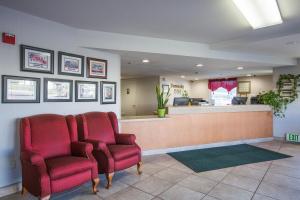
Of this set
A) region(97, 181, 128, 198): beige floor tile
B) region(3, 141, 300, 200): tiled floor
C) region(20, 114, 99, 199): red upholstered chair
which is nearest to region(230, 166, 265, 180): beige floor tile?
region(3, 141, 300, 200): tiled floor

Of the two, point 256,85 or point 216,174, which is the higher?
point 256,85

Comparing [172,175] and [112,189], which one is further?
[172,175]

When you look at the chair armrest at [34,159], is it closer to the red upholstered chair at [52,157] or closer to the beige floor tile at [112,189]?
the red upholstered chair at [52,157]

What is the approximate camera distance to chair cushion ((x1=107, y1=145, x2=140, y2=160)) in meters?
2.95

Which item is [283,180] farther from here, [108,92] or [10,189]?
[10,189]

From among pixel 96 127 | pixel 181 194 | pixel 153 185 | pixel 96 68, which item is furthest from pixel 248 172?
pixel 96 68

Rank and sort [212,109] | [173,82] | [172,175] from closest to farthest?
[172,175], [212,109], [173,82]

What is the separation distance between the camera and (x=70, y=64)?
11.0ft

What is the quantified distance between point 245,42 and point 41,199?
407 cm

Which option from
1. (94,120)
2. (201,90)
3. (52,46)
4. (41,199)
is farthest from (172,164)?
(201,90)

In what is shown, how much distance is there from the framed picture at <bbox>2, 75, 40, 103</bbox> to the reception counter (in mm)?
1711

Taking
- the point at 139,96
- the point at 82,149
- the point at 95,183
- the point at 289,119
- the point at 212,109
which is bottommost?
the point at 95,183

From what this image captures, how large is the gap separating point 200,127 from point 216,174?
5.91 feet

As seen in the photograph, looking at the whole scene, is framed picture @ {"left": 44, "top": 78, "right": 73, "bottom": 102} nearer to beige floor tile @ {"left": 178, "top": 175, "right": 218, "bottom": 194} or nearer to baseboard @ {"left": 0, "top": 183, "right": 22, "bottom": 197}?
baseboard @ {"left": 0, "top": 183, "right": 22, "bottom": 197}
